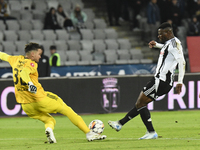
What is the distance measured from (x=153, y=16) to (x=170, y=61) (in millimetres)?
11789

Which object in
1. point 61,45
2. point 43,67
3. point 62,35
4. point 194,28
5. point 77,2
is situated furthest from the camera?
point 77,2

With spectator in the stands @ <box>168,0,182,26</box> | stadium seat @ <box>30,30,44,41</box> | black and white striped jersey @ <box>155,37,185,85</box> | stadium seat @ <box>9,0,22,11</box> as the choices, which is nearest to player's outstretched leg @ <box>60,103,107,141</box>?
black and white striped jersey @ <box>155,37,185,85</box>

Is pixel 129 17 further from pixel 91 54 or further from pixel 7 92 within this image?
pixel 7 92

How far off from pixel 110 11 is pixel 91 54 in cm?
286

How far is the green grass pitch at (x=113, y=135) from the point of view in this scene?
612cm

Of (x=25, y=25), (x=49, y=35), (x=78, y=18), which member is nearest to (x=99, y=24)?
(x=78, y=18)

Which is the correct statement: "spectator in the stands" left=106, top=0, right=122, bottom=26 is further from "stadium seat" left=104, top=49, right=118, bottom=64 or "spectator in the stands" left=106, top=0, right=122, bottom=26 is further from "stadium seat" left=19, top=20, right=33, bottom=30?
"stadium seat" left=19, top=20, right=33, bottom=30

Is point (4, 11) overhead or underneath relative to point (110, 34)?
overhead

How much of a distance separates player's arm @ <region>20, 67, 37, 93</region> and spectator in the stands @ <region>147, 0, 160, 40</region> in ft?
40.5

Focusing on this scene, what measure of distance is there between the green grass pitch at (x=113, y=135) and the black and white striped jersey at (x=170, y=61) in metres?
1.04

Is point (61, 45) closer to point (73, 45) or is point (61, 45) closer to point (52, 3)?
point (73, 45)

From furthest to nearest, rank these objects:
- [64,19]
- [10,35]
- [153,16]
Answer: [153,16] < [64,19] < [10,35]

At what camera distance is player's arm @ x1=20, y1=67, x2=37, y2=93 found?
19.7 feet

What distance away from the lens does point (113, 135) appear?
302 inches
